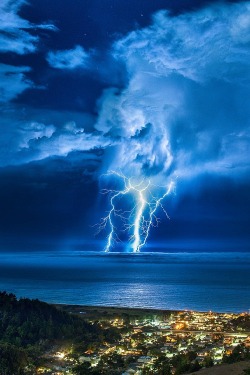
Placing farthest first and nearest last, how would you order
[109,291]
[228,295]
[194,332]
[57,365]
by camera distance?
1. [109,291]
2. [228,295]
3. [194,332]
4. [57,365]

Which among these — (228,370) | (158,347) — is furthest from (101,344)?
(228,370)

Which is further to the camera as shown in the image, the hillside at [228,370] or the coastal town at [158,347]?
the coastal town at [158,347]

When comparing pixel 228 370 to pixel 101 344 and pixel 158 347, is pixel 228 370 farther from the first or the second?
pixel 101 344

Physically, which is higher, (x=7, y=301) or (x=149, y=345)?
(x=7, y=301)

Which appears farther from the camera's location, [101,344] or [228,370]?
[101,344]

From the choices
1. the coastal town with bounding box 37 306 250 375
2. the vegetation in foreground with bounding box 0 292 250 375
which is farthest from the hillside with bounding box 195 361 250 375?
the coastal town with bounding box 37 306 250 375

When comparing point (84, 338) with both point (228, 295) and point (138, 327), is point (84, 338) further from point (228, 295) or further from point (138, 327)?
point (228, 295)

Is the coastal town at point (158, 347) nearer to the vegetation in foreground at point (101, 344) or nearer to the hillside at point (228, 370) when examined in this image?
the vegetation in foreground at point (101, 344)

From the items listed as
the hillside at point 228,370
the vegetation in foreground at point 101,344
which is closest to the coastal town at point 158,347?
the vegetation in foreground at point 101,344

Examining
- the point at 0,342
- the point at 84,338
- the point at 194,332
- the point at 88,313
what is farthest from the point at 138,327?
the point at 0,342
